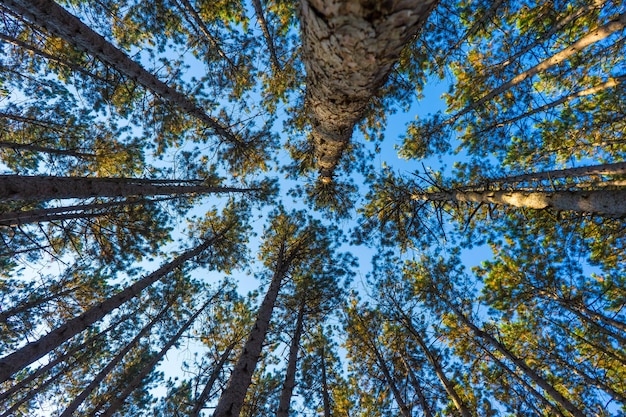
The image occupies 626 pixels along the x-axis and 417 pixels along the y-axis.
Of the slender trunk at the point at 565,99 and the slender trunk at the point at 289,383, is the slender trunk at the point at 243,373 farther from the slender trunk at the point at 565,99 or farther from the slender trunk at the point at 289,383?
the slender trunk at the point at 565,99

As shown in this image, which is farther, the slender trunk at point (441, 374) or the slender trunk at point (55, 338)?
the slender trunk at point (441, 374)

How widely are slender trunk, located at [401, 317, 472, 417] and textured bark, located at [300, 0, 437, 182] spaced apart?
25.7 ft

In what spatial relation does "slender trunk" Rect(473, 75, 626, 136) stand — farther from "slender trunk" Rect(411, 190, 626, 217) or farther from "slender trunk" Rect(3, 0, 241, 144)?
"slender trunk" Rect(3, 0, 241, 144)

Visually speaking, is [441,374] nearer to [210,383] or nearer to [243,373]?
[243,373]

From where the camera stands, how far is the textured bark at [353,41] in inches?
60.9

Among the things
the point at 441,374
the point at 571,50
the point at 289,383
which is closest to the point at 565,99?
the point at 571,50

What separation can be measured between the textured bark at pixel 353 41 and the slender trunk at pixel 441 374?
7.85m

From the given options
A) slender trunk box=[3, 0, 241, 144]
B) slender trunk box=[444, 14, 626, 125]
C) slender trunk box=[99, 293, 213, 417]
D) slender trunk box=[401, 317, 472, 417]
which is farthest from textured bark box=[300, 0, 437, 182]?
slender trunk box=[99, 293, 213, 417]

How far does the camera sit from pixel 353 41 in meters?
1.80

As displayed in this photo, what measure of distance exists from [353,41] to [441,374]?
29.7 ft

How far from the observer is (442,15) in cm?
556

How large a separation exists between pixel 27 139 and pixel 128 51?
4386 millimetres

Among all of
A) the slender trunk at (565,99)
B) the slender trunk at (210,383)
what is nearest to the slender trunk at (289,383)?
the slender trunk at (210,383)

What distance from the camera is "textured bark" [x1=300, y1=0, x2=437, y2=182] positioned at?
155 cm
